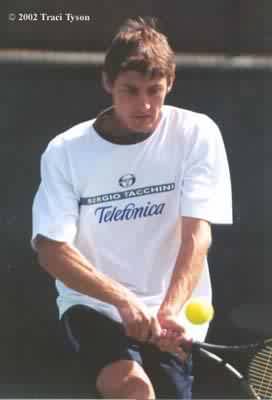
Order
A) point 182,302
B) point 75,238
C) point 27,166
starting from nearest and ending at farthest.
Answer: point 182,302
point 75,238
point 27,166

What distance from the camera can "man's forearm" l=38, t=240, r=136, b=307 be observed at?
267 cm

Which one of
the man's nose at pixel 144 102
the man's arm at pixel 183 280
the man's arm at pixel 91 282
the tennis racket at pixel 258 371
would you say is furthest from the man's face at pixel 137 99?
the tennis racket at pixel 258 371

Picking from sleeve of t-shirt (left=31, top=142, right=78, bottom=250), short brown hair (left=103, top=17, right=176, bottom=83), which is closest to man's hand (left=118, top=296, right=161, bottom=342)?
sleeve of t-shirt (left=31, top=142, right=78, bottom=250)

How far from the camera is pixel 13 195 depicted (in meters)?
3.51

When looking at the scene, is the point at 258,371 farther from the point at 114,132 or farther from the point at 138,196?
the point at 114,132

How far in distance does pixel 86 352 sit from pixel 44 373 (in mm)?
730

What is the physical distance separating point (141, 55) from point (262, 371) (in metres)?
0.97

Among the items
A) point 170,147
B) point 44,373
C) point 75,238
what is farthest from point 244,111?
point 44,373

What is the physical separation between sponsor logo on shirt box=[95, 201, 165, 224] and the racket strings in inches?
20.9

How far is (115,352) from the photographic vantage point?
275 cm

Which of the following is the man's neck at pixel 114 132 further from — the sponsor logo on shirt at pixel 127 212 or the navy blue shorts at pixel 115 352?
the navy blue shorts at pixel 115 352

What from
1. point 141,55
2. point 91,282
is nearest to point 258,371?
point 91,282

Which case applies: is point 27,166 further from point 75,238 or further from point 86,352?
point 86,352

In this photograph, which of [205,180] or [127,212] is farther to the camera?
[127,212]
